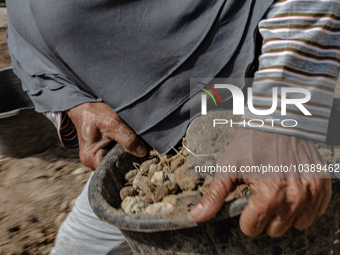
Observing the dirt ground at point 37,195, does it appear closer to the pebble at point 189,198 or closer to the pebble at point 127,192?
the pebble at point 127,192

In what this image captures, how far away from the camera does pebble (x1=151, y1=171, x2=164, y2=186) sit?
1.13 meters

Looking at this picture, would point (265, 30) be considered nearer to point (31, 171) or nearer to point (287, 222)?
point (287, 222)

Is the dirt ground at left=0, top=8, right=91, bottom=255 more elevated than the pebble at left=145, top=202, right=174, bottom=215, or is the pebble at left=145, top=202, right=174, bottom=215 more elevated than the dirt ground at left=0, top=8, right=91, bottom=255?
the pebble at left=145, top=202, right=174, bottom=215

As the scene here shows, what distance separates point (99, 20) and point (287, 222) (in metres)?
0.92

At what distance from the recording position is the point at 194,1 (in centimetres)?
110

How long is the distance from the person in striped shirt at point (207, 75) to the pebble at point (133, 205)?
0.24 m

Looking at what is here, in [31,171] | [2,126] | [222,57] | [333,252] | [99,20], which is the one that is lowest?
[31,171]

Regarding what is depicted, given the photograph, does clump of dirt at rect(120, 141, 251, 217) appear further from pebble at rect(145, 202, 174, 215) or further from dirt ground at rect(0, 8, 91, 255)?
dirt ground at rect(0, 8, 91, 255)

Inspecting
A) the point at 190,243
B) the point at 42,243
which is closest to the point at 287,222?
the point at 190,243

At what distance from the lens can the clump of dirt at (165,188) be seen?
3.03 ft

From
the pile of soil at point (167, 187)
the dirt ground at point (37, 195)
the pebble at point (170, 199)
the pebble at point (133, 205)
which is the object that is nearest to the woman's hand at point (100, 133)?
the pile of soil at point (167, 187)

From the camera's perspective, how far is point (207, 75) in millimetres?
1185

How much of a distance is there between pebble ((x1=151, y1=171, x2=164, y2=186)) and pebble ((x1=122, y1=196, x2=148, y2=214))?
8 cm

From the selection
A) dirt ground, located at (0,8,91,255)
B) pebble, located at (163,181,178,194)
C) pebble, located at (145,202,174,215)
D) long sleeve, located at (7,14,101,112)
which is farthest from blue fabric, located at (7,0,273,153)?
dirt ground, located at (0,8,91,255)
